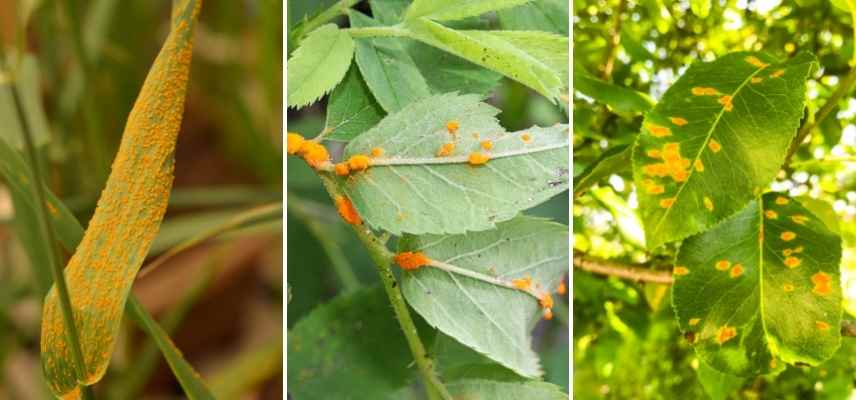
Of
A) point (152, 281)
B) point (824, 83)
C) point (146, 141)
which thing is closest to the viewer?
point (146, 141)

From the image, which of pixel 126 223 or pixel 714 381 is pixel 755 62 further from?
pixel 126 223

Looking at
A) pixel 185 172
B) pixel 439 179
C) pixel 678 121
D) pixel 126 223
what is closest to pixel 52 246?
pixel 126 223

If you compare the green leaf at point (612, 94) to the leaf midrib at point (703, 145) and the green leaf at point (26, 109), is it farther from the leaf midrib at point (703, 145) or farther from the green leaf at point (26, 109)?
the green leaf at point (26, 109)

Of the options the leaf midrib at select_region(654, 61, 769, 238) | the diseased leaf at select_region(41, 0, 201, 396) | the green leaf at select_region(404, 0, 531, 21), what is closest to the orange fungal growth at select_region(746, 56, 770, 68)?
the leaf midrib at select_region(654, 61, 769, 238)

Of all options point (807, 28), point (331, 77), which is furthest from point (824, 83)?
point (331, 77)

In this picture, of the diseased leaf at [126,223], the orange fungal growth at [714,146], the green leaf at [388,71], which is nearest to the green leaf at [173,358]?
the diseased leaf at [126,223]

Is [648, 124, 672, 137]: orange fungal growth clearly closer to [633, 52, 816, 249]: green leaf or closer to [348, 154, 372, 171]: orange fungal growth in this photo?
[633, 52, 816, 249]: green leaf

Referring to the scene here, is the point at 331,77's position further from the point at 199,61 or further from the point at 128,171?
the point at 199,61
